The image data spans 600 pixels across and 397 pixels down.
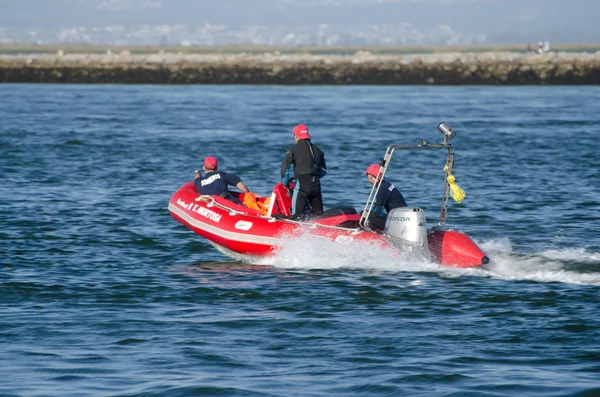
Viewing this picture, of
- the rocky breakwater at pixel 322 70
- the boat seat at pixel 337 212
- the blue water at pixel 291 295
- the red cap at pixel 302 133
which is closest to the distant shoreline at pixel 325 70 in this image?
the rocky breakwater at pixel 322 70

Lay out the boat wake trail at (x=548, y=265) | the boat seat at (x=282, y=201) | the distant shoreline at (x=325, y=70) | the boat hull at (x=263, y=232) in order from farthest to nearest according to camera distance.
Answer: the distant shoreline at (x=325, y=70)
the boat seat at (x=282, y=201)
the boat hull at (x=263, y=232)
the boat wake trail at (x=548, y=265)

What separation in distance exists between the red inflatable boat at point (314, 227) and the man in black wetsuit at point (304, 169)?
0.28m

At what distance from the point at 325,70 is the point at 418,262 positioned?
54202mm

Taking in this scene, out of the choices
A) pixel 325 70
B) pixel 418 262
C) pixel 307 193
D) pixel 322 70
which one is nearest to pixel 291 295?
pixel 418 262

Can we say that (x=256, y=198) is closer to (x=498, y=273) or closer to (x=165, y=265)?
(x=165, y=265)

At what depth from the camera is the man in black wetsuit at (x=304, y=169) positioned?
1376 cm

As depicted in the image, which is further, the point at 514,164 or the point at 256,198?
the point at 514,164

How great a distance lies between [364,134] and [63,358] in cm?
2660

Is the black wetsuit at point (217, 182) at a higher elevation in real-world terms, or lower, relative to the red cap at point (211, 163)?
lower

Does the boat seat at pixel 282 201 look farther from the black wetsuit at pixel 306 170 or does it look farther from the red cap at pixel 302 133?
the red cap at pixel 302 133

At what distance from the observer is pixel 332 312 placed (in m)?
10.9

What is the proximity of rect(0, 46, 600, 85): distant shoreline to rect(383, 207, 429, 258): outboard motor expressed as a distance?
52179 millimetres

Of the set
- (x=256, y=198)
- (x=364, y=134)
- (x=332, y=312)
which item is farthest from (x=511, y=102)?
(x=332, y=312)

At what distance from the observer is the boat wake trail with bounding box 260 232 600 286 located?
1254cm
